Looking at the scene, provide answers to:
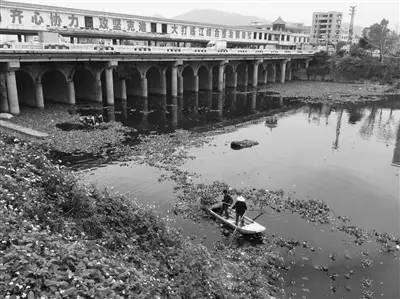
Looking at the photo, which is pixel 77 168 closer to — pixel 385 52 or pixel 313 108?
pixel 313 108

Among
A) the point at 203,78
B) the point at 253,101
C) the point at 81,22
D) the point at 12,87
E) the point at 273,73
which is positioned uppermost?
the point at 81,22

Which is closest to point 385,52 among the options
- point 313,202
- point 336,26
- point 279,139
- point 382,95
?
point 382,95

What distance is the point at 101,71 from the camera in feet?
177

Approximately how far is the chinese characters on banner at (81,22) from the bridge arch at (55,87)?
34.3 feet

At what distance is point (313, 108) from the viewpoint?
60406mm

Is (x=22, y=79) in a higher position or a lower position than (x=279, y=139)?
higher

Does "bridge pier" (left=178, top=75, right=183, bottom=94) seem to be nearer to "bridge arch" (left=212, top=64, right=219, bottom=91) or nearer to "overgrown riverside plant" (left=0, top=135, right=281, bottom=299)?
"bridge arch" (left=212, top=64, right=219, bottom=91)

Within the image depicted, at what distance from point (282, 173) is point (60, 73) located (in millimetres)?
38868

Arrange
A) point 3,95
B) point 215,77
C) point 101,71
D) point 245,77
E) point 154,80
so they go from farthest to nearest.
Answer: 1. point 245,77
2. point 215,77
3. point 154,80
4. point 101,71
5. point 3,95

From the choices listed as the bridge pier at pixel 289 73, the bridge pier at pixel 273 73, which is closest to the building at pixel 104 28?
the bridge pier at pixel 273 73

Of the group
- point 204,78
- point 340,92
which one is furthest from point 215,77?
point 340,92

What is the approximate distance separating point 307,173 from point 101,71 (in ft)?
122

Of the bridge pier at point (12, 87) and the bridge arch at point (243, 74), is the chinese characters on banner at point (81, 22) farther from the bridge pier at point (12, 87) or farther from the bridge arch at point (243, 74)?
the bridge pier at point (12, 87)

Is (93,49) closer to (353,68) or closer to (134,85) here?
(134,85)
